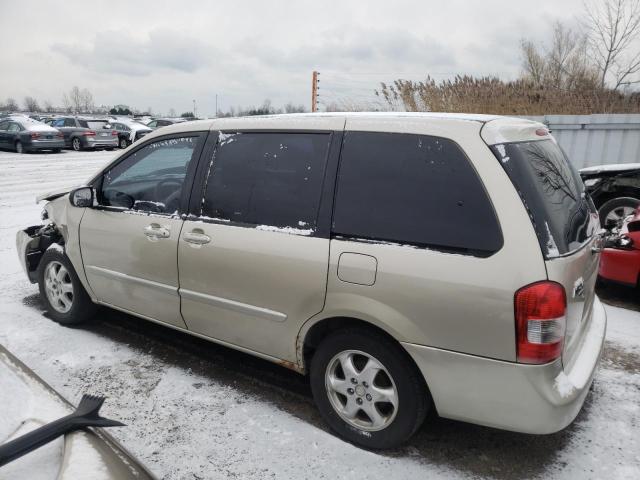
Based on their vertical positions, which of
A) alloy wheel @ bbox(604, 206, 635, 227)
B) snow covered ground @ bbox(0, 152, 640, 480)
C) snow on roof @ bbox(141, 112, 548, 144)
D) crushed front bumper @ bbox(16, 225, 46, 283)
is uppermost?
snow on roof @ bbox(141, 112, 548, 144)

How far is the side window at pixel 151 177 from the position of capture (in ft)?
10.8

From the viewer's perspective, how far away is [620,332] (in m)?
4.19

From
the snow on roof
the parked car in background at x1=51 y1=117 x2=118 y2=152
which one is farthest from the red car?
the parked car in background at x1=51 y1=117 x2=118 y2=152

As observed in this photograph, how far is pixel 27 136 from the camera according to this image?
19.4 metres

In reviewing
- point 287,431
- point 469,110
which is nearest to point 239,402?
point 287,431

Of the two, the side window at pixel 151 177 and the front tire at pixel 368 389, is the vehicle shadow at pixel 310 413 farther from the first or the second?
the side window at pixel 151 177

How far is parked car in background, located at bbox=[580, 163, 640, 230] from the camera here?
20.9 ft

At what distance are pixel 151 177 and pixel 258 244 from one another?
131 cm

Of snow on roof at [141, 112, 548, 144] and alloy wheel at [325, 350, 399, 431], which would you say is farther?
alloy wheel at [325, 350, 399, 431]

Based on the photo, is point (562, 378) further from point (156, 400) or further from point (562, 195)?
point (156, 400)

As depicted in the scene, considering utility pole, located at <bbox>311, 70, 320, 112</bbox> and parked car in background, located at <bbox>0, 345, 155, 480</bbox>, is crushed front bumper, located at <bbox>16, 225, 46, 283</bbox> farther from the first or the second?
utility pole, located at <bbox>311, 70, 320, 112</bbox>

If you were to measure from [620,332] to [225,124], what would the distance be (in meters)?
3.68

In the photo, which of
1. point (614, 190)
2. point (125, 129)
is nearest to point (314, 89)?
point (614, 190)

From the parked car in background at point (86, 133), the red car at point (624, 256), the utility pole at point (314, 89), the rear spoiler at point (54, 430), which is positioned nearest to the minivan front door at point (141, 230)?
the rear spoiler at point (54, 430)
